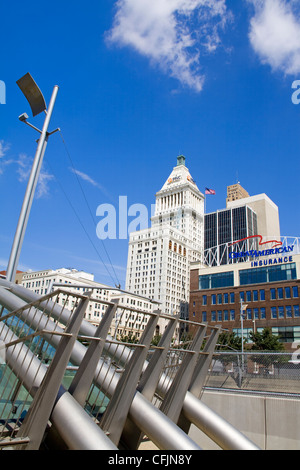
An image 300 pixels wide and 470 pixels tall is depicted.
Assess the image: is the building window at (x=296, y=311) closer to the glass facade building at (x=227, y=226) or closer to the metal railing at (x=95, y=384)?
the metal railing at (x=95, y=384)

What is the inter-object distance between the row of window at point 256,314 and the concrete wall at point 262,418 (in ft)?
163

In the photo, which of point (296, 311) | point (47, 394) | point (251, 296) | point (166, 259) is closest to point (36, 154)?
point (47, 394)

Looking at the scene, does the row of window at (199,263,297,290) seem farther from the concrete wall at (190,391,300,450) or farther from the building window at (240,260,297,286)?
the concrete wall at (190,391,300,450)

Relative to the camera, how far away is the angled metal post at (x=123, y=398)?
6691mm

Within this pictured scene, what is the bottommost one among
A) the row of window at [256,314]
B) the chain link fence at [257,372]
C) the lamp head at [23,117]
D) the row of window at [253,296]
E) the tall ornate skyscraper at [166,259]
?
the chain link fence at [257,372]

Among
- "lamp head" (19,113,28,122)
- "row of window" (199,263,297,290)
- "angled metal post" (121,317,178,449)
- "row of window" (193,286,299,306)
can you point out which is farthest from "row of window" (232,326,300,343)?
"angled metal post" (121,317,178,449)

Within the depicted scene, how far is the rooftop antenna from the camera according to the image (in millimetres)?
11484

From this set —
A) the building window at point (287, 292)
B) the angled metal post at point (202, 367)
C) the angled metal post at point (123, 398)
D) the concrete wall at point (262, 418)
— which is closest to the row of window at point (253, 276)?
the building window at point (287, 292)

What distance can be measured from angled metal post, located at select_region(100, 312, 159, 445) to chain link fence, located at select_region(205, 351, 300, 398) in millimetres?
7800

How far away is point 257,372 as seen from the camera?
44.3 feet

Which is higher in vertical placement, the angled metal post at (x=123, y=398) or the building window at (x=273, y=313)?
the building window at (x=273, y=313)

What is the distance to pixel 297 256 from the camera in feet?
227
